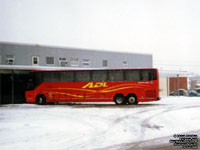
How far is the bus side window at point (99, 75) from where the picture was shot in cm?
2016

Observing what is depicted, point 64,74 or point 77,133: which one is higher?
point 64,74

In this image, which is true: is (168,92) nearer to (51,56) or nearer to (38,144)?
(51,56)

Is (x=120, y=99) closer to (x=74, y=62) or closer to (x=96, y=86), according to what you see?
(x=96, y=86)

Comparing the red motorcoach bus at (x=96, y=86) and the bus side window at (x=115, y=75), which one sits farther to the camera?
the bus side window at (x=115, y=75)

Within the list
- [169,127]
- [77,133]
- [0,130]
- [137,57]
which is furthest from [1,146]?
[137,57]

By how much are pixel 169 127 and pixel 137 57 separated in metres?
26.2

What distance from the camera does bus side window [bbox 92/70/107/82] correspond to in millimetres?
20156

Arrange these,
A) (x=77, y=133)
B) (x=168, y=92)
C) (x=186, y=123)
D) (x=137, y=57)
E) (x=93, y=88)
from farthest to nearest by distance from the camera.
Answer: (x=137, y=57), (x=168, y=92), (x=93, y=88), (x=186, y=123), (x=77, y=133)

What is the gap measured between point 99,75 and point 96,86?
0.89 m

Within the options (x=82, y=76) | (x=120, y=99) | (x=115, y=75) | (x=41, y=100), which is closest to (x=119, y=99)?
(x=120, y=99)

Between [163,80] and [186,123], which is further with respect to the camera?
[163,80]

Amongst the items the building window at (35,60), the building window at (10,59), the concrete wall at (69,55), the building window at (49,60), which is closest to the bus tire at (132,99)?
the concrete wall at (69,55)

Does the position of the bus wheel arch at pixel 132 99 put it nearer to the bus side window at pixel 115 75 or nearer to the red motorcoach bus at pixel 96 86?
the red motorcoach bus at pixel 96 86

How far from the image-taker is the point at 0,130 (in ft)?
30.6
